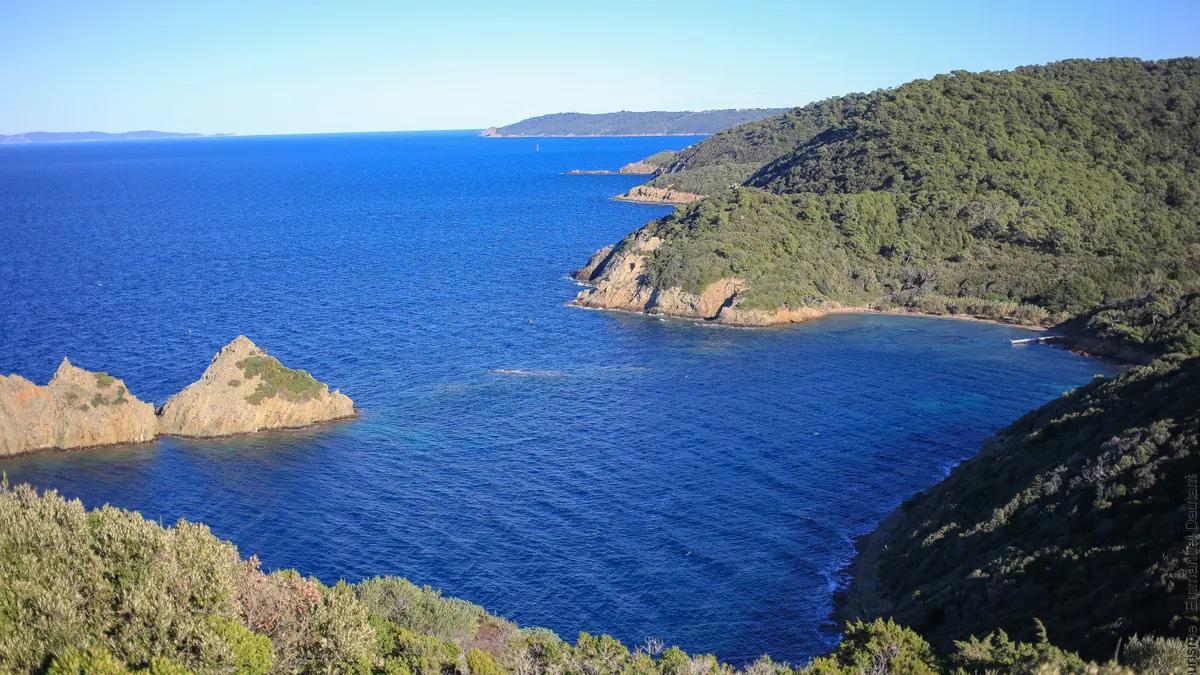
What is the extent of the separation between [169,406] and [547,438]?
26.4 metres

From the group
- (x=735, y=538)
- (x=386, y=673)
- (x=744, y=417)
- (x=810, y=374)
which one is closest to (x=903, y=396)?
(x=810, y=374)

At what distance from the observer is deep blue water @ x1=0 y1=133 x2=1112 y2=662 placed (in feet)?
140

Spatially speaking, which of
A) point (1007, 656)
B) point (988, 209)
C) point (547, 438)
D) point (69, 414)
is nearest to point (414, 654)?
point (1007, 656)

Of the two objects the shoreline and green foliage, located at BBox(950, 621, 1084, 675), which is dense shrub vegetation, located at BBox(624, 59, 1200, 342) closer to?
the shoreline

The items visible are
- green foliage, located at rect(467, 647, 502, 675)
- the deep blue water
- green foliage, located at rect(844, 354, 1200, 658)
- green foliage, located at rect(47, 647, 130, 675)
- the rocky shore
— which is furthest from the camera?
the rocky shore

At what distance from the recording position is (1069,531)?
3388 centimetres

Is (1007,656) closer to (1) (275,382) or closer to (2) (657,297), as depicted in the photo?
(1) (275,382)

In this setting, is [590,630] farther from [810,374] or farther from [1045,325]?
[1045,325]

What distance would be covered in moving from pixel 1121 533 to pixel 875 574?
1139 cm

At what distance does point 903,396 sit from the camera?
6738 cm

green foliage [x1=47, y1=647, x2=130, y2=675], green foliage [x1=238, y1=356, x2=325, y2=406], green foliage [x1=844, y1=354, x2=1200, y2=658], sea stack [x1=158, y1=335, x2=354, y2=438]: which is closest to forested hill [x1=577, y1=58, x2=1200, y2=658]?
green foliage [x1=844, y1=354, x2=1200, y2=658]

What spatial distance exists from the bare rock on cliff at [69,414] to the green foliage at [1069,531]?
47.3 m

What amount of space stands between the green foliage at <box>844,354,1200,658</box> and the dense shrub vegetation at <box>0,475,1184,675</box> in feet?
8.77

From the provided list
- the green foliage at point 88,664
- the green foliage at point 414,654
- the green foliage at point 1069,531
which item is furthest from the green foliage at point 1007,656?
the green foliage at point 88,664
